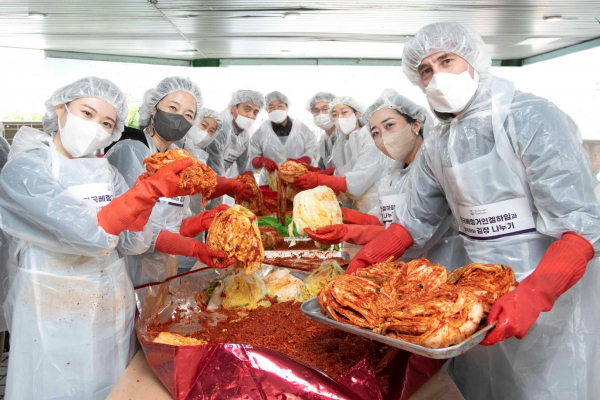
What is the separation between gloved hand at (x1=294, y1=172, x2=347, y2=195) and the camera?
4.59 meters

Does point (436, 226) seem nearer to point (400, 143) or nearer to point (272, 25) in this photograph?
point (400, 143)

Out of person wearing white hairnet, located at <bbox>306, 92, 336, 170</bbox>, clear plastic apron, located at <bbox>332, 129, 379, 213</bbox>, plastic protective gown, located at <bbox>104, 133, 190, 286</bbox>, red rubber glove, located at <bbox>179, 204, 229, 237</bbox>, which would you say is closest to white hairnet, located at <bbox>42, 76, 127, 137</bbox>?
plastic protective gown, located at <bbox>104, 133, 190, 286</bbox>

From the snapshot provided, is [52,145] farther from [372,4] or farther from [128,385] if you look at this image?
[372,4]

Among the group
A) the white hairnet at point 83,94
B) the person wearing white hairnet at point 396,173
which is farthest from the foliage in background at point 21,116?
the person wearing white hairnet at point 396,173

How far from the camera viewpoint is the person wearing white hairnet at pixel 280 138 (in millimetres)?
7801

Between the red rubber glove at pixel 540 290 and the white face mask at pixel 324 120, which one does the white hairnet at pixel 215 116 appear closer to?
the white face mask at pixel 324 120

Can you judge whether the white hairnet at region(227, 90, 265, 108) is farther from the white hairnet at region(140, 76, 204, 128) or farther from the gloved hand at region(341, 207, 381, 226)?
the gloved hand at region(341, 207, 381, 226)

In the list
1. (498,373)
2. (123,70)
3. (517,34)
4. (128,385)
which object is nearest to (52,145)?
(128,385)

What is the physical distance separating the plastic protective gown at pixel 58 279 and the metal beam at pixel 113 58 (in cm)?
726

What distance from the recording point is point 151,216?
10.3 ft

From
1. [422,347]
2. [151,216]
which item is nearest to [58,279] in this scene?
[151,216]

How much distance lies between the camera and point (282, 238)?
4312 mm

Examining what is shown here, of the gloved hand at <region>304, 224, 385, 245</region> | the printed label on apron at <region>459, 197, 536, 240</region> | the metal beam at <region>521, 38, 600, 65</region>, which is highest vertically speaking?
the metal beam at <region>521, 38, 600, 65</region>

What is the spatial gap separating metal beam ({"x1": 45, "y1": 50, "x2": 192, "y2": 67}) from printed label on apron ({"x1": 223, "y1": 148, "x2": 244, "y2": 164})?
11.2ft
